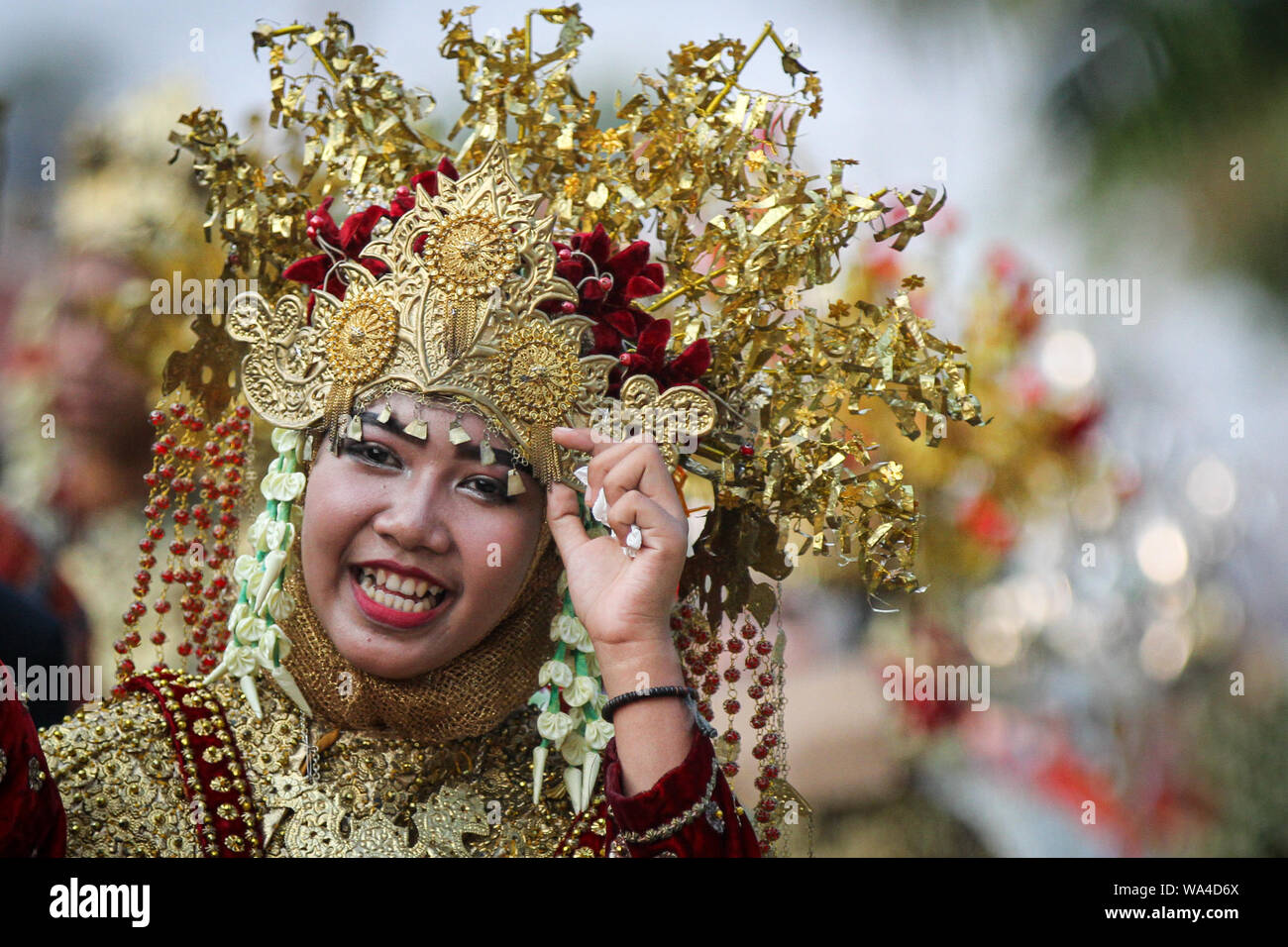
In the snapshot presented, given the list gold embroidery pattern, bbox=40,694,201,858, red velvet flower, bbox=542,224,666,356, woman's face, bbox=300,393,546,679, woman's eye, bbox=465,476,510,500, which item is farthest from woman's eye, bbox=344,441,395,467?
gold embroidery pattern, bbox=40,694,201,858

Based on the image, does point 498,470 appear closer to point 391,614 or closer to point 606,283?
point 391,614

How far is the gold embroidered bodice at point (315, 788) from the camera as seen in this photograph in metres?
2.83

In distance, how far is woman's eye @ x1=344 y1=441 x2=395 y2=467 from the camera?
2889mm

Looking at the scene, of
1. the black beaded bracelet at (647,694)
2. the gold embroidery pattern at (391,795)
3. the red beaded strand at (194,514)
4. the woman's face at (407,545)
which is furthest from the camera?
the red beaded strand at (194,514)

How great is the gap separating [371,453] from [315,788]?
0.71m

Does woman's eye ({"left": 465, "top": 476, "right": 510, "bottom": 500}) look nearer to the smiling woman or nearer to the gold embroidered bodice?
the smiling woman

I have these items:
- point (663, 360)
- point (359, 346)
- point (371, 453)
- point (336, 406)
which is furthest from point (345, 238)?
point (663, 360)

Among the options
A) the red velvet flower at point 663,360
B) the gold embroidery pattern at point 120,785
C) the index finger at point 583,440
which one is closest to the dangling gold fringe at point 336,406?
the index finger at point 583,440

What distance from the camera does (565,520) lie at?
291cm

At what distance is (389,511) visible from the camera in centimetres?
284

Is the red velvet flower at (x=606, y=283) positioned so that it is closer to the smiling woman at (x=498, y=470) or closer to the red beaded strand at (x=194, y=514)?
the smiling woman at (x=498, y=470)

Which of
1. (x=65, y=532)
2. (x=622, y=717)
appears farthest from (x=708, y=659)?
(x=65, y=532)
